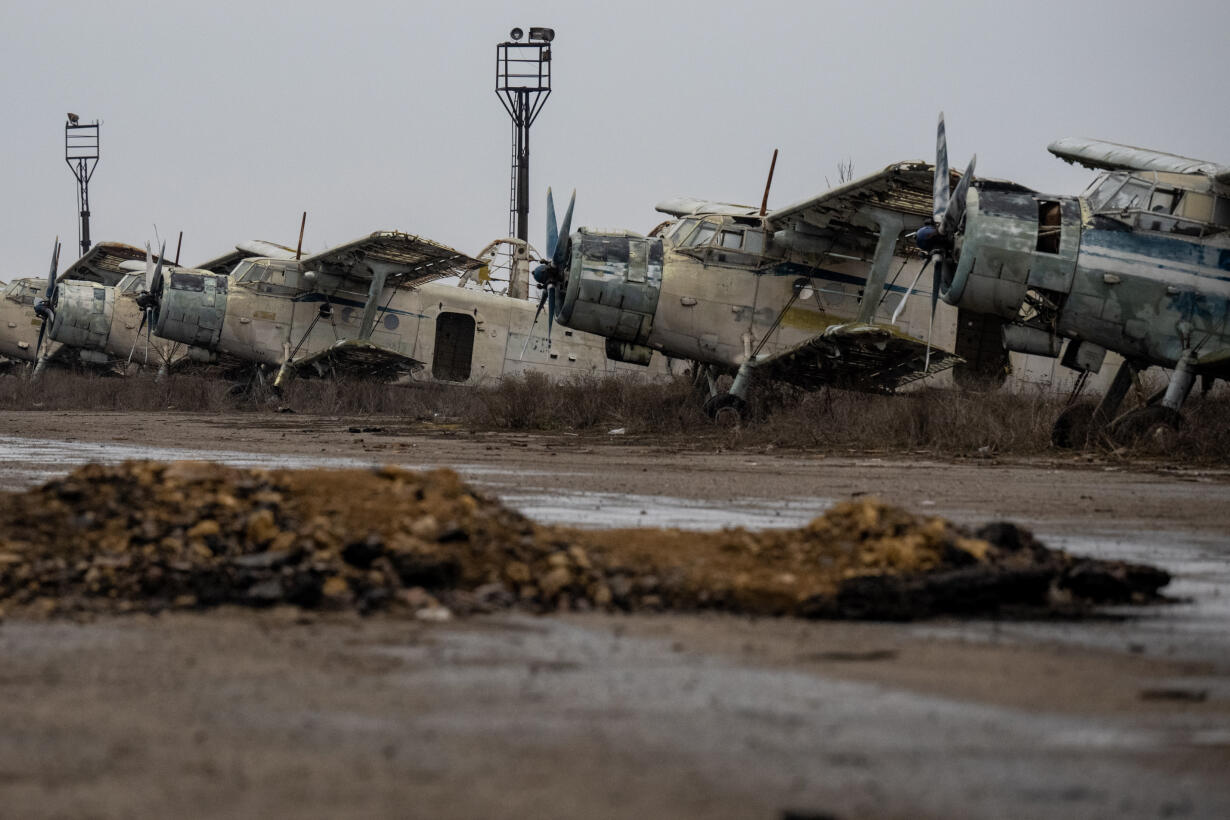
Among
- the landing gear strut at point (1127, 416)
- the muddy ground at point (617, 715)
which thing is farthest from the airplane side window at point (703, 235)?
the muddy ground at point (617, 715)

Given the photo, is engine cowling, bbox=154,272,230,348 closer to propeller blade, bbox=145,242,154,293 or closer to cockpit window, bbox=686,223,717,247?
propeller blade, bbox=145,242,154,293

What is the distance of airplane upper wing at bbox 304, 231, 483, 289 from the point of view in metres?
30.3

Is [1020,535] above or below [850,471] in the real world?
above

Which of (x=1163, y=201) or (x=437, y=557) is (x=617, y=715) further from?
(x=1163, y=201)

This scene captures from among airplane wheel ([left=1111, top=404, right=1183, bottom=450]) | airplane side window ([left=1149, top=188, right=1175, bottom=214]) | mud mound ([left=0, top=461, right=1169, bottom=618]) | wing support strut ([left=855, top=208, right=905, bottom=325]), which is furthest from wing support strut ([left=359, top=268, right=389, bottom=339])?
mud mound ([left=0, top=461, right=1169, bottom=618])

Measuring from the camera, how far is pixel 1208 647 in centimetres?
417

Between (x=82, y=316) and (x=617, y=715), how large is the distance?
3838 centimetres

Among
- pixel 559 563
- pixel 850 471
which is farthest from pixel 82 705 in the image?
pixel 850 471

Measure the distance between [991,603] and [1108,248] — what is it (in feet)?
38.1

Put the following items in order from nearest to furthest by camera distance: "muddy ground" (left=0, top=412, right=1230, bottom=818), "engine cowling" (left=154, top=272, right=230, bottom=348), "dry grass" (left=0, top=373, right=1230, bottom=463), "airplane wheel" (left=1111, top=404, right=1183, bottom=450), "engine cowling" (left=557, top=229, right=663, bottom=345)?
→ "muddy ground" (left=0, top=412, right=1230, bottom=818)
"airplane wheel" (left=1111, top=404, right=1183, bottom=450)
"dry grass" (left=0, top=373, right=1230, bottom=463)
"engine cowling" (left=557, top=229, right=663, bottom=345)
"engine cowling" (left=154, top=272, right=230, bottom=348)

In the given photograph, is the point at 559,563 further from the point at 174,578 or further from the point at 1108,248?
the point at 1108,248

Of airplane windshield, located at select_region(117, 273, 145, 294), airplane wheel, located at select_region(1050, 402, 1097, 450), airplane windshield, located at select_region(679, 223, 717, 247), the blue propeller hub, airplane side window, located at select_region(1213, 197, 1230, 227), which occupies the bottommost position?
airplane windshield, located at select_region(117, 273, 145, 294)

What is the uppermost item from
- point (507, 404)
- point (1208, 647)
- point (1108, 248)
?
point (1108, 248)

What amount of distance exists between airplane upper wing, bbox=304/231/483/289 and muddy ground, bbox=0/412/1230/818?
25.7m
